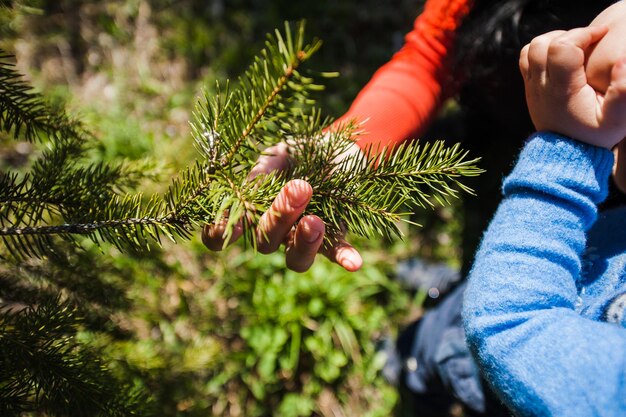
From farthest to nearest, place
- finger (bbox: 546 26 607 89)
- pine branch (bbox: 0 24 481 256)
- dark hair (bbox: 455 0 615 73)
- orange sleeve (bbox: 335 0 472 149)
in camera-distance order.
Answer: orange sleeve (bbox: 335 0 472 149)
dark hair (bbox: 455 0 615 73)
finger (bbox: 546 26 607 89)
pine branch (bbox: 0 24 481 256)

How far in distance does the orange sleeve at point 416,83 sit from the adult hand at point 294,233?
1.77ft

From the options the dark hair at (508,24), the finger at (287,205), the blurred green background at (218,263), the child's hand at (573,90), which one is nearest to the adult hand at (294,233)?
the finger at (287,205)

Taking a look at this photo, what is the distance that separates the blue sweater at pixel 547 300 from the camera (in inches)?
32.6

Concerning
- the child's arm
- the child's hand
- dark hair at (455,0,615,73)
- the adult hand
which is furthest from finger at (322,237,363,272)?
dark hair at (455,0,615,73)

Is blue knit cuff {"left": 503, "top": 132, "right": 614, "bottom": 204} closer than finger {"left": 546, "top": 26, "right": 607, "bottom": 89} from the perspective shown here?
No

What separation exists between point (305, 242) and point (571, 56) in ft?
1.84

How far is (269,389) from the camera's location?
81.6 inches

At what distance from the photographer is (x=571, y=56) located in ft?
2.49

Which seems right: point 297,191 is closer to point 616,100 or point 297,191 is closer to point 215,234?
point 215,234

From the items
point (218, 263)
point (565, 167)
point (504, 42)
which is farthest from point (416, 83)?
point (218, 263)

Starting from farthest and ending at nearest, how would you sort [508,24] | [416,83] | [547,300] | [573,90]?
[416,83] < [508,24] < [547,300] < [573,90]

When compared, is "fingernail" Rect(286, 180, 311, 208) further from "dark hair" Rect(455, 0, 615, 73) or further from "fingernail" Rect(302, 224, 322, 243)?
"dark hair" Rect(455, 0, 615, 73)

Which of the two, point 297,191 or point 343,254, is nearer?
point 297,191

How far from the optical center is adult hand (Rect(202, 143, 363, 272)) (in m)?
0.69
